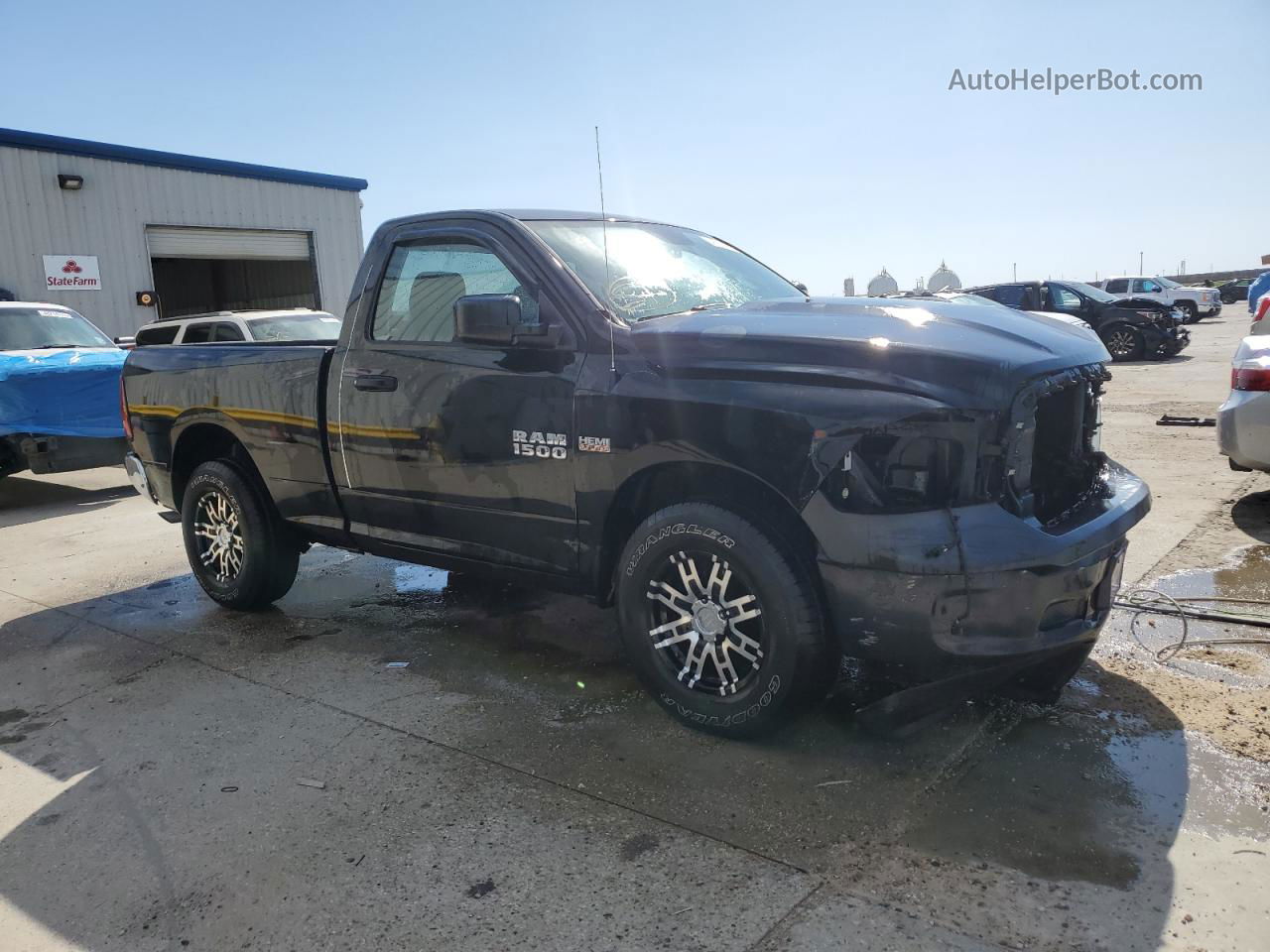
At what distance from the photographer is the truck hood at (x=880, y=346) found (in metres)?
2.77

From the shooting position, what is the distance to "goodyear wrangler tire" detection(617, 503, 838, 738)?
9.84ft

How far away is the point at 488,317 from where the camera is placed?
134 inches

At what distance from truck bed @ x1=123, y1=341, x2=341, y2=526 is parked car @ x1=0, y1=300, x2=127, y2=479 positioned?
146 inches

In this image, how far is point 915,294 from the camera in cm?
408

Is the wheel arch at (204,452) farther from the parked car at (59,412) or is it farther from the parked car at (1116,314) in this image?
the parked car at (1116,314)

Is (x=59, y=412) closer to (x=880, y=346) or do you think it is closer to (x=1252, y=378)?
(x=880, y=346)

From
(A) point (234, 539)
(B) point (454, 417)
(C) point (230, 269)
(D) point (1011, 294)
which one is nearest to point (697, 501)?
(B) point (454, 417)

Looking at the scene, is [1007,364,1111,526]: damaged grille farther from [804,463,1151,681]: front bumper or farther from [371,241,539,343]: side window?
[371,241,539,343]: side window

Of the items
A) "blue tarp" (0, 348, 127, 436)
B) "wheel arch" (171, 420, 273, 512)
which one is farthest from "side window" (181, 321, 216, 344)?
"wheel arch" (171, 420, 273, 512)

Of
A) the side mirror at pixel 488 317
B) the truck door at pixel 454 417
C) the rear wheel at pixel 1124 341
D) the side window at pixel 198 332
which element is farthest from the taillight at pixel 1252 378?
the rear wheel at pixel 1124 341

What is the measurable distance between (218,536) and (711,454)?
3283mm

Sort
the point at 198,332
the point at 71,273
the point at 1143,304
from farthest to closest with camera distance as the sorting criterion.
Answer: the point at 1143,304
the point at 71,273
the point at 198,332

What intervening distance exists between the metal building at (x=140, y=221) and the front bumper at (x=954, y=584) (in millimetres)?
16585

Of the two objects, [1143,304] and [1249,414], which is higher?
[1143,304]
